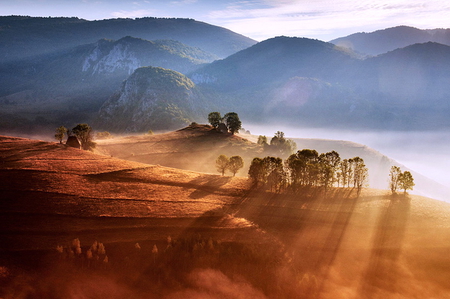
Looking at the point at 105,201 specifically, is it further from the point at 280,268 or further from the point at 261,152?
the point at 261,152

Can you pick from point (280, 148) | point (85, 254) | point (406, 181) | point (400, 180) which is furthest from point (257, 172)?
point (280, 148)

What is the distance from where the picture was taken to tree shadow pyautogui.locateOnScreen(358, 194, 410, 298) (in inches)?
2057

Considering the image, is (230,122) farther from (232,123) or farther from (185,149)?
(185,149)

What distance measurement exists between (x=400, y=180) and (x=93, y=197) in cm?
8683

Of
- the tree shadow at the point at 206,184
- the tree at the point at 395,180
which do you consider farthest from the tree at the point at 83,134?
the tree at the point at 395,180

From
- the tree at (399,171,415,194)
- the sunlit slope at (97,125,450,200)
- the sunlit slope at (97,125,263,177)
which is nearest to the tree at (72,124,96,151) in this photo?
the sunlit slope at (97,125,263,177)

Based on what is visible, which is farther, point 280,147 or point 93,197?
point 280,147

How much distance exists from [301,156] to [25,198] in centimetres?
7980

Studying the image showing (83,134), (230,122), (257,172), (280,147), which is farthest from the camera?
(230,122)

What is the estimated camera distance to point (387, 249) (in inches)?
2398

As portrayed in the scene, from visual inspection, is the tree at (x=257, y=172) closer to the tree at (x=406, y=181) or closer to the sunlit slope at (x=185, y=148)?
the tree at (x=406, y=181)

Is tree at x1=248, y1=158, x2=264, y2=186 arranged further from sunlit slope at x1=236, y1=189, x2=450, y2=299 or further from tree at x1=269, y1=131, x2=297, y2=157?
tree at x1=269, y1=131, x2=297, y2=157

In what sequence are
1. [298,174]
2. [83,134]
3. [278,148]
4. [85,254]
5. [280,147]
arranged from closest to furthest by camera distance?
[85,254]
[298,174]
[83,134]
[278,148]
[280,147]

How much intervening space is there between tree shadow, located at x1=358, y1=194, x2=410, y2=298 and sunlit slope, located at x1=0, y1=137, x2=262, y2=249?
89.9 feet
